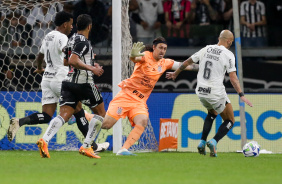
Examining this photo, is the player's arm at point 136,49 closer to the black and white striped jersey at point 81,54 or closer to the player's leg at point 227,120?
the black and white striped jersey at point 81,54

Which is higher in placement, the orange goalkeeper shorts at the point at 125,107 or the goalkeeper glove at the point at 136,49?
the goalkeeper glove at the point at 136,49

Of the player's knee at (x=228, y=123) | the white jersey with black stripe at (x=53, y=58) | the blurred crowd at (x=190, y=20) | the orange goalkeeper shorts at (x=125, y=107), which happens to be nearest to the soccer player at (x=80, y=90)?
the orange goalkeeper shorts at (x=125, y=107)

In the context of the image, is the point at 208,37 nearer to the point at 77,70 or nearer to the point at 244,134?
the point at 244,134

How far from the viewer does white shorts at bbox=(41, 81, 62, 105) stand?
1058cm

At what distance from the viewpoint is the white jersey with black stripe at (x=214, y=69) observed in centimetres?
995

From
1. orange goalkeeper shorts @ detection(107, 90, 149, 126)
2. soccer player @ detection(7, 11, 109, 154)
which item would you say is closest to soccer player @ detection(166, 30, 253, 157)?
orange goalkeeper shorts @ detection(107, 90, 149, 126)

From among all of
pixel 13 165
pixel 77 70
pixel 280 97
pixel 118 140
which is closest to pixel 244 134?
pixel 280 97

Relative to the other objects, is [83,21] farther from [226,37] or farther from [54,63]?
[226,37]

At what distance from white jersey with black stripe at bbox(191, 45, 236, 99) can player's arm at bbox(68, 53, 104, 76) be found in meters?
1.99

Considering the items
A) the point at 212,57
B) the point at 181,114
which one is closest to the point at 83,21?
the point at 212,57

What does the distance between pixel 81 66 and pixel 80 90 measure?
18.1 inches

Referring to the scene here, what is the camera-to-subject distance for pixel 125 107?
9672 millimetres

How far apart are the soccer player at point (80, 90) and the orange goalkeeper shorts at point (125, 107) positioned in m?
0.39

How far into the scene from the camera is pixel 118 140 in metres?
10.8
